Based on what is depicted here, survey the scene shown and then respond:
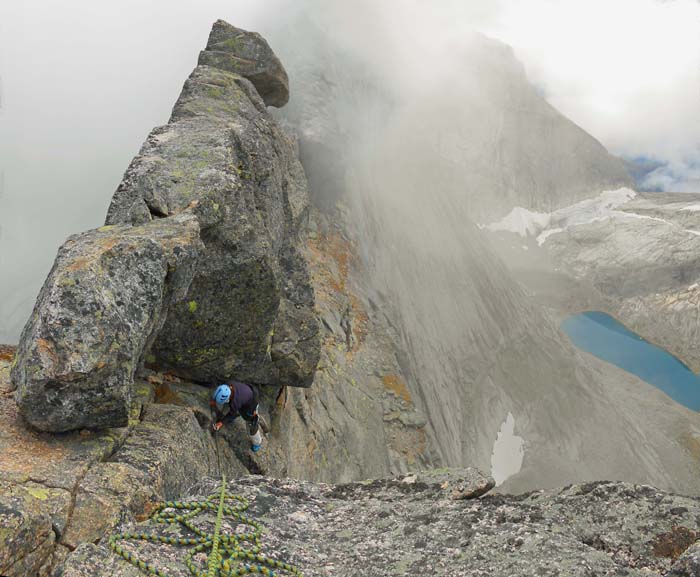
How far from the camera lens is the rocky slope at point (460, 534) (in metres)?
5.64

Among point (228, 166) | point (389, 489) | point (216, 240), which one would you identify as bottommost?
point (389, 489)

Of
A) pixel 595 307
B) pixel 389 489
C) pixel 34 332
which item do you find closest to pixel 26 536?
pixel 34 332

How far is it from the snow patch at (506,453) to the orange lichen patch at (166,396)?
138 feet

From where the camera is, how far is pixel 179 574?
541 centimetres

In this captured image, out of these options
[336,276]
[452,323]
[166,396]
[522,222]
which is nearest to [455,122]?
[522,222]

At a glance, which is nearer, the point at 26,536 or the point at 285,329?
the point at 26,536

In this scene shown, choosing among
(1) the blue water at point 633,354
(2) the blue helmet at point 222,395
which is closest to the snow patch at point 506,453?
(2) the blue helmet at point 222,395

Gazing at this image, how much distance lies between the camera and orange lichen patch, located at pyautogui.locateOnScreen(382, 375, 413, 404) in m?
35.0

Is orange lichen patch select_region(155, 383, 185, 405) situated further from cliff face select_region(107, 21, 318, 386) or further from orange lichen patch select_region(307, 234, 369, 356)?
orange lichen patch select_region(307, 234, 369, 356)

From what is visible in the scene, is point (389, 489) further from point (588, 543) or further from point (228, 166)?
point (228, 166)

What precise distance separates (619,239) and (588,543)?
136396 mm

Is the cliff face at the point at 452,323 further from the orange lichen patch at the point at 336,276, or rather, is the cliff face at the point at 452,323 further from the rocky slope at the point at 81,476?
the rocky slope at the point at 81,476

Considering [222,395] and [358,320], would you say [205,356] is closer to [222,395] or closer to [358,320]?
[222,395]

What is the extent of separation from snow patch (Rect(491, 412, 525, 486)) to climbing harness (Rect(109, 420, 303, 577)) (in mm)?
45181
